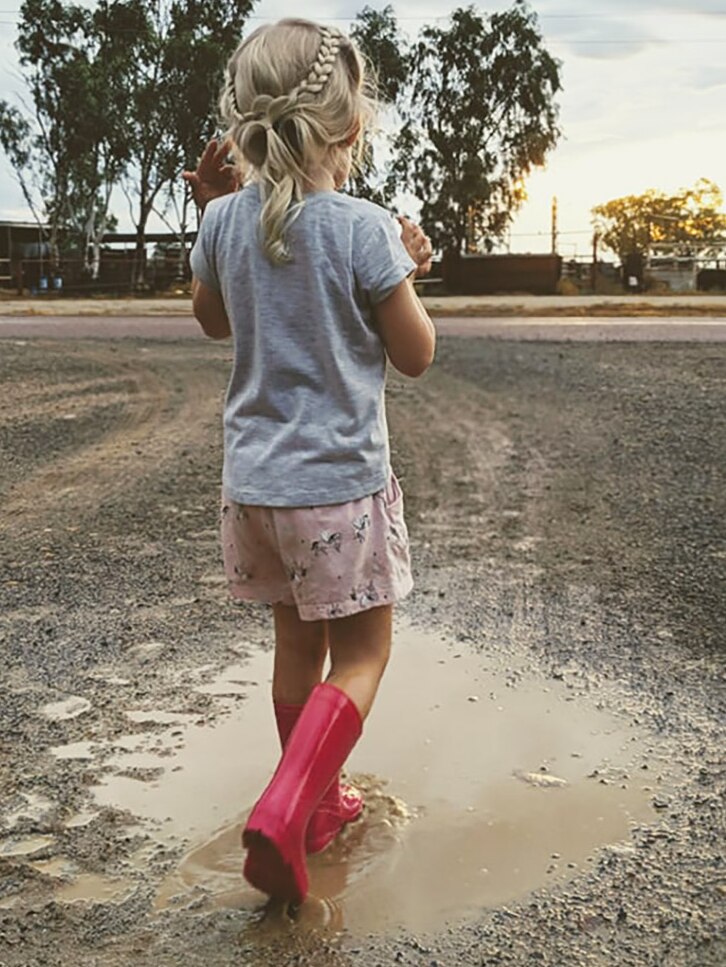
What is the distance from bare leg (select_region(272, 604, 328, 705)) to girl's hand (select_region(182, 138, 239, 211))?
31.3 inches

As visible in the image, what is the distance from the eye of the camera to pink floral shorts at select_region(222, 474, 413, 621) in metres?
2.28

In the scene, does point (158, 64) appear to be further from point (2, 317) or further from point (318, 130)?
point (318, 130)

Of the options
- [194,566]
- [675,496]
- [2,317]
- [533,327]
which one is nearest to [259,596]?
[194,566]

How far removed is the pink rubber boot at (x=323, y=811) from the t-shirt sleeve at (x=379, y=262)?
2.54 feet

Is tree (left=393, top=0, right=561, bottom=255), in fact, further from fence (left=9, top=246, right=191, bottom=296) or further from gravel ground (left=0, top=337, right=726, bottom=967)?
gravel ground (left=0, top=337, right=726, bottom=967)

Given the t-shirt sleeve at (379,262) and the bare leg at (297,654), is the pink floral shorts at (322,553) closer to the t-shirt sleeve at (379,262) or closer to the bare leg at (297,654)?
the bare leg at (297,654)

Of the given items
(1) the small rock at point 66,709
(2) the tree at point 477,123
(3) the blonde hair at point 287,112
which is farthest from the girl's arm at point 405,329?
(2) the tree at point 477,123

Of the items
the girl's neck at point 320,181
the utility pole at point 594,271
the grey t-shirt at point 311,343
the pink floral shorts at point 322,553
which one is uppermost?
the utility pole at point 594,271

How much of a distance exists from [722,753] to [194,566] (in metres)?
2.00

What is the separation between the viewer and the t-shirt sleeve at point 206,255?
2340mm

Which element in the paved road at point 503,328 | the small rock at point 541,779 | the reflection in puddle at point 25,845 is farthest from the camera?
the paved road at point 503,328

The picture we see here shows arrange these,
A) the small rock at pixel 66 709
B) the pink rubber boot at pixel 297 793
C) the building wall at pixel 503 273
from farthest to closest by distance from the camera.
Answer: the building wall at pixel 503 273 → the small rock at pixel 66 709 → the pink rubber boot at pixel 297 793

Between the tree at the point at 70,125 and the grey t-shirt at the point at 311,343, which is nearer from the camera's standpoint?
the grey t-shirt at the point at 311,343

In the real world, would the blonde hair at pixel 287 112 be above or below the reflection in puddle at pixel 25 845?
above
